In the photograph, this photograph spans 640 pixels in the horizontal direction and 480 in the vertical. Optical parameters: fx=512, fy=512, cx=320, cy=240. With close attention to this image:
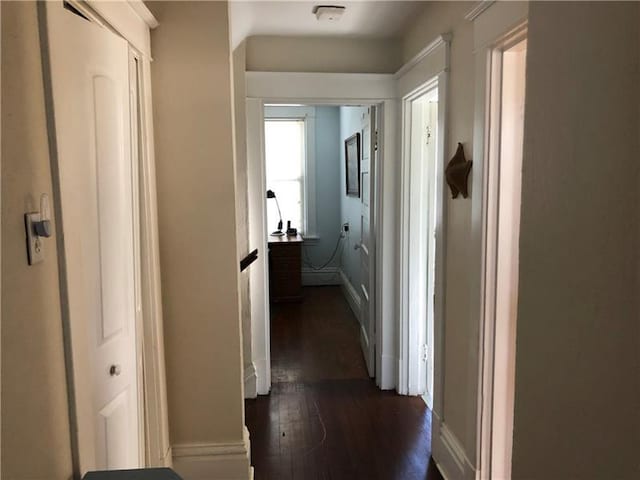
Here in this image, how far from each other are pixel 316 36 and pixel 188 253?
5.90ft

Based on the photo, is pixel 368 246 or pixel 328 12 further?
pixel 368 246

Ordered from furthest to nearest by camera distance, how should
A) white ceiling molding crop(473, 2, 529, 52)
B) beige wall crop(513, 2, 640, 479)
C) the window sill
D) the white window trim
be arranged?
the window sill → the white window trim → white ceiling molding crop(473, 2, 529, 52) → beige wall crop(513, 2, 640, 479)

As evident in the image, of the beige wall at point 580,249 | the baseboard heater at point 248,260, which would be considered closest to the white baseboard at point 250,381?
the baseboard heater at point 248,260

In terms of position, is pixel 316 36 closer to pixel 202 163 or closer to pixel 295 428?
pixel 202 163

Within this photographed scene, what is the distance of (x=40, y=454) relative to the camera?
3.51 ft

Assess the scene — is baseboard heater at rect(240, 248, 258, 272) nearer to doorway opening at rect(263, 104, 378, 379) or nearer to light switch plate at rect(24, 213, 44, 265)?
light switch plate at rect(24, 213, 44, 265)

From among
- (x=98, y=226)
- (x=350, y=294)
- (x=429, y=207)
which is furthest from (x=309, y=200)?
(x=98, y=226)

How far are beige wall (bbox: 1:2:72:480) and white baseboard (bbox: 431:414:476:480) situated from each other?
1729 millimetres

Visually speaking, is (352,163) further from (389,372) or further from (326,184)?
(389,372)

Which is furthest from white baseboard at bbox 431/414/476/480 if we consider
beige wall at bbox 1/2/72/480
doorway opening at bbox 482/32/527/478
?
beige wall at bbox 1/2/72/480

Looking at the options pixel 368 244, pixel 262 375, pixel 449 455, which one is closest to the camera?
pixel 449 455

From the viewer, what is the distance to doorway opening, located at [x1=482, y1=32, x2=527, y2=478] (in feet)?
6.32

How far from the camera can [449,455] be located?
8.18 ft

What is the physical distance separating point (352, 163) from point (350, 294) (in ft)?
4.77
